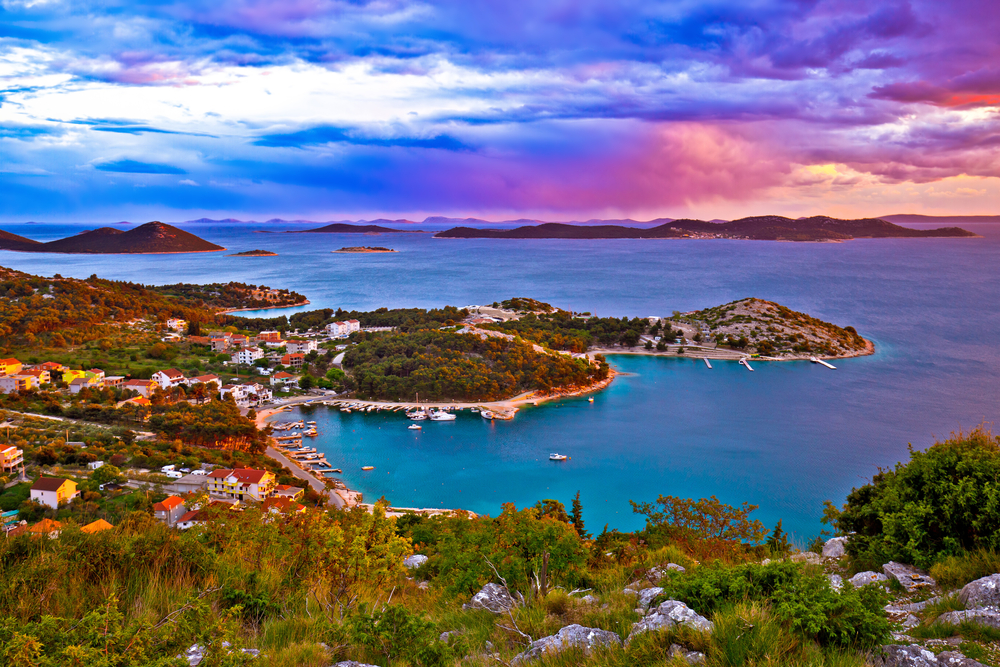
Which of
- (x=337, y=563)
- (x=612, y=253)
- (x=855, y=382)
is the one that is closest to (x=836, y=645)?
(x=337, y=563)

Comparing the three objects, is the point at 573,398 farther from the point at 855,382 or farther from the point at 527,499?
the point at 855,382

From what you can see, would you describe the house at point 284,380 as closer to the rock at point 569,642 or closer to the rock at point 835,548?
the rock at point 835,548

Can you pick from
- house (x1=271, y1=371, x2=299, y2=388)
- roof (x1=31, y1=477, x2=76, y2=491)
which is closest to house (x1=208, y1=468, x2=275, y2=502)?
roof (x1=31, y1=477, x2=76, y2=491)

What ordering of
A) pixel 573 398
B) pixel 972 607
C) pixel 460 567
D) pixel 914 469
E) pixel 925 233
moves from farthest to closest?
pixel 925 233 → pixel 573 398 → pixel 460 567 → pixel 914 469 → pixel 972 607

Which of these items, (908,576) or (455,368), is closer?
(908,576)

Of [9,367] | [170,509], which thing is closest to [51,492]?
[170,509]

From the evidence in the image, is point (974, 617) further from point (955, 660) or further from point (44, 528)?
point (44, 528)

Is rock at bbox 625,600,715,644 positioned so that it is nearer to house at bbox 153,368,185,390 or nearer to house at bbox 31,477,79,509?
house at bbox 31,477,79,509
